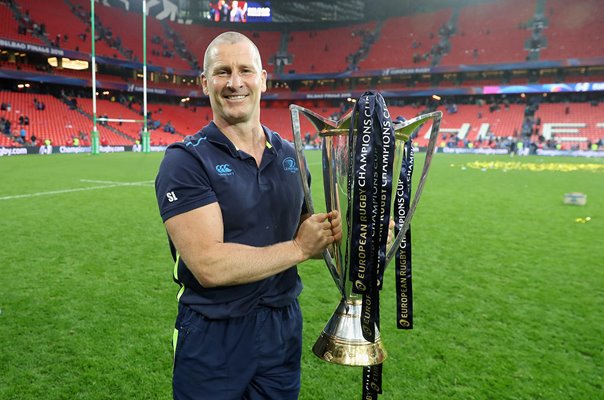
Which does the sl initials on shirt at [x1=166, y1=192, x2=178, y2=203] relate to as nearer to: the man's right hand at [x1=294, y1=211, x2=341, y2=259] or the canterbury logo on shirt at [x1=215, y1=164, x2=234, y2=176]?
the canterbury logo on shirt at [x1=215, y1=164, x2=234, y2=176]

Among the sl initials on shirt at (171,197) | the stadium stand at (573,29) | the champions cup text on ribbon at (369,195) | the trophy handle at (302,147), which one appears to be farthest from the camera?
the stadium stand at (573,29)

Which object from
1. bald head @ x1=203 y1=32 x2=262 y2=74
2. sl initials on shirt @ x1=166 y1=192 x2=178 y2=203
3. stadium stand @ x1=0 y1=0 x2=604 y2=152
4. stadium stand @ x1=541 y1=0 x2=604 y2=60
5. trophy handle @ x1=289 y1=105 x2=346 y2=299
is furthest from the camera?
stadium stand @ x1=541 y1=0 x2=604 y2=60

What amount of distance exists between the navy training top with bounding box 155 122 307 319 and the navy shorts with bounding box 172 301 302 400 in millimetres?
61

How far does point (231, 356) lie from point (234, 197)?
606 millimetres

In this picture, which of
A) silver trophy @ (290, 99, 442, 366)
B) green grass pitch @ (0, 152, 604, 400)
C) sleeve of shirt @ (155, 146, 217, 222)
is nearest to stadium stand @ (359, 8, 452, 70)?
green grass pitch @ (0, 152, 604, 400)

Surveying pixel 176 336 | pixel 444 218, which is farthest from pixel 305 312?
pixel 444 218

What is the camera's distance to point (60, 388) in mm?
2971

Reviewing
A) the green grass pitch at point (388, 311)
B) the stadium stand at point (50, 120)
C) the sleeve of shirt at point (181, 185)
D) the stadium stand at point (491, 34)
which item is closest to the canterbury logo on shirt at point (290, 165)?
the sleeve of shirt at point (181, 185)

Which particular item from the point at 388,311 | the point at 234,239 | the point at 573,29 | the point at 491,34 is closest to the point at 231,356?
the point at 234,239

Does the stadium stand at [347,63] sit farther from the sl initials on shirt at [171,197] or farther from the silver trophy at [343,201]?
the silver trophy at [343,201]

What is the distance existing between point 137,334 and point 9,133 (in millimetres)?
29976

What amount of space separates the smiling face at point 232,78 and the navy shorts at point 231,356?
30.2 inches

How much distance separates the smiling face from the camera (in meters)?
1.63

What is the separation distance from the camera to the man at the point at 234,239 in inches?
59.1
